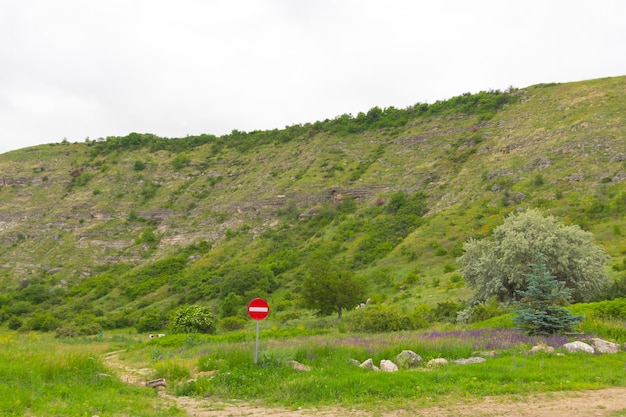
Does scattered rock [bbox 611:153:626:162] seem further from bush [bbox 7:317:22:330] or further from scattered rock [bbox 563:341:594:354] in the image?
bush [bbox 7:317:22:330]

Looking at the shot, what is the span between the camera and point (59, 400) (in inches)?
344

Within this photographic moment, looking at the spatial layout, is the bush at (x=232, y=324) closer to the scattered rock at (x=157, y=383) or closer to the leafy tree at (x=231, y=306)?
the leafy tree at (x=231, y=306)

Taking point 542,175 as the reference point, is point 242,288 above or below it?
below

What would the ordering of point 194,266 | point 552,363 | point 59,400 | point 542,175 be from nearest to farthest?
point 59,400 < point 552,363 < point 542,175 < point 194,266

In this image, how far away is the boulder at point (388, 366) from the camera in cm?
1104

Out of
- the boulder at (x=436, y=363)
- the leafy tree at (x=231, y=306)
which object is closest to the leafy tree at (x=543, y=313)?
the boulder at (x=436, y=363)

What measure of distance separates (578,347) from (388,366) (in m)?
5.62

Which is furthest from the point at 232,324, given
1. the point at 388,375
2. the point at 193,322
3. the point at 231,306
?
the point at 388,375

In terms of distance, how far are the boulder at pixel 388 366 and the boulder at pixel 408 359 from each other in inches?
11.3

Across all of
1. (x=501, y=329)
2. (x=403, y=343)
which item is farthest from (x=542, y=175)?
(x=403, y=343)

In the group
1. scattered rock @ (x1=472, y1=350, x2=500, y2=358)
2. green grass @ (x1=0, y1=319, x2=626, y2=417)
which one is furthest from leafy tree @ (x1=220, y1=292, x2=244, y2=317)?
scattered rock @ (x1=472, y1=350, x2=500, y2=358)

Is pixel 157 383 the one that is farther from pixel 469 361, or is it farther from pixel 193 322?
pixel 193 322

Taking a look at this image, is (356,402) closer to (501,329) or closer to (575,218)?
(501,329)

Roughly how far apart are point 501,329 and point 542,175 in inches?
1711
